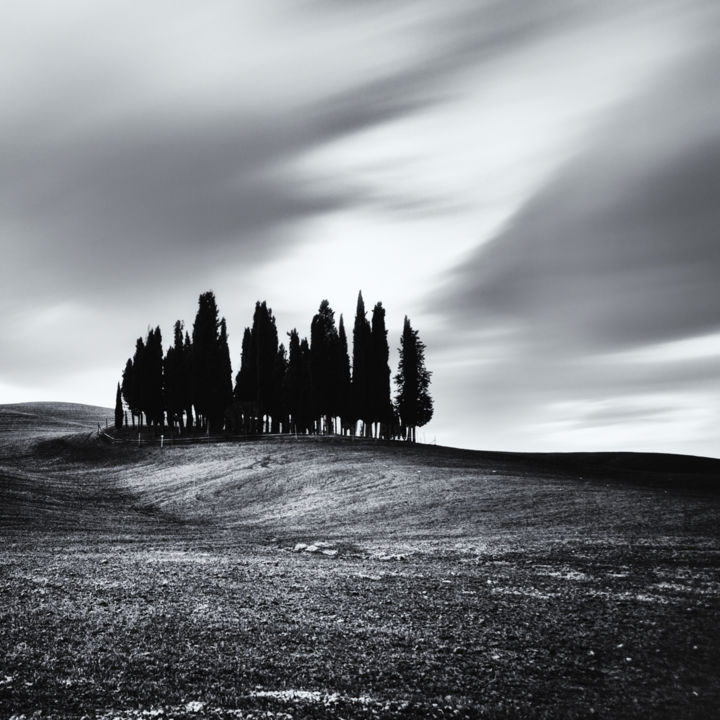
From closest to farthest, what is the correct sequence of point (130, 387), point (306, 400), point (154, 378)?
point (306, 400)
point (154, 378)
point (130, 387)

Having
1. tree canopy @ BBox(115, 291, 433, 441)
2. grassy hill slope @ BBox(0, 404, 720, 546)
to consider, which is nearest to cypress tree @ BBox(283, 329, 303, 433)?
tree canopy @ BBox(115, 291, 433, 441)

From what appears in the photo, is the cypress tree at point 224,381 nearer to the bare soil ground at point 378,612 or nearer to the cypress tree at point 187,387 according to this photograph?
the cypress tree at point 187,387

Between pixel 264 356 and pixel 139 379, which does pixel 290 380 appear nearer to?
pixel 264 356

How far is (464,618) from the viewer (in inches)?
366

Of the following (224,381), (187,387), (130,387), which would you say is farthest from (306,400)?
(130,387)

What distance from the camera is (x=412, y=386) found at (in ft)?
218

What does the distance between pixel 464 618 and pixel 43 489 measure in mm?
28771

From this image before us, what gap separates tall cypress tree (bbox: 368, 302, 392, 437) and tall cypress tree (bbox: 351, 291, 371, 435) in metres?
0.47

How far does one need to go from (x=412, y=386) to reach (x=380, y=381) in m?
4.58

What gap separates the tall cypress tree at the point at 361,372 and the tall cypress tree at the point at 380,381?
0.47 metres

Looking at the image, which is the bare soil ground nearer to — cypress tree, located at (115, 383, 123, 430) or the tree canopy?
the tree canopy

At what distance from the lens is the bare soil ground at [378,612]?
264 inches

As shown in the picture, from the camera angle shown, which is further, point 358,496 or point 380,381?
point 380,381

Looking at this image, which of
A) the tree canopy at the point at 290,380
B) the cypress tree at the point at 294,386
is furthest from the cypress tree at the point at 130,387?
the cypress tree at the point at 294,386
